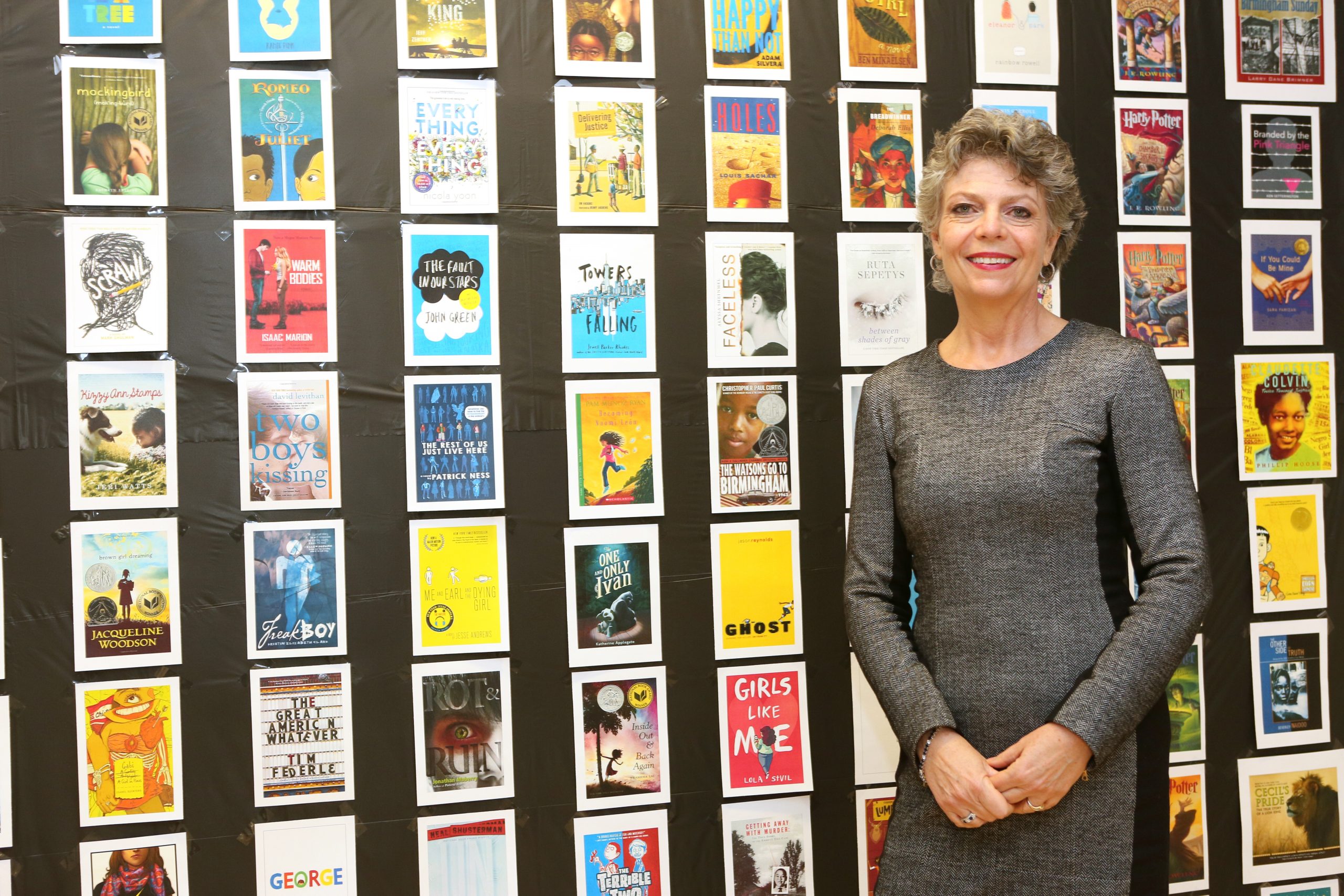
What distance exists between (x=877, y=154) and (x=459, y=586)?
4.78 feet

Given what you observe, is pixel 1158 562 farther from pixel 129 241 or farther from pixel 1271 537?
pixel 129 241

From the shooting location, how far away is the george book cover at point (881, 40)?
94.6 inches

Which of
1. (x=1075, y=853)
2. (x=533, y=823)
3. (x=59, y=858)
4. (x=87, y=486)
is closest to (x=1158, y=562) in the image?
(x=1075, y=853)

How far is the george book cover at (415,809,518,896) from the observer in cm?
223

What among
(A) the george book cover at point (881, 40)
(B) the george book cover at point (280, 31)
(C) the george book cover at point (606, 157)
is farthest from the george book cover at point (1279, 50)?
(B) the george book cover at point (280, 31)

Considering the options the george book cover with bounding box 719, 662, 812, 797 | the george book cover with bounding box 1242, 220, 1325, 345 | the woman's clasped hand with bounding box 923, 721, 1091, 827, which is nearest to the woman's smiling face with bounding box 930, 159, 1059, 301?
the woman's clasped hand with bounding box 923, 721, 1091, 827

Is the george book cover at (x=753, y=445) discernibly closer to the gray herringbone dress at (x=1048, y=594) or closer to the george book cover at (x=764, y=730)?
the george book cover at (x=764, y=730)

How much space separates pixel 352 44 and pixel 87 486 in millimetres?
1161

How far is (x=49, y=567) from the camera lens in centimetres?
214

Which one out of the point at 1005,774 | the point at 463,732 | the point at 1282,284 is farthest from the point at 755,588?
the point at 1282,284

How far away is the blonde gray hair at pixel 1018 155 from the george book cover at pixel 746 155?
0.79 metres

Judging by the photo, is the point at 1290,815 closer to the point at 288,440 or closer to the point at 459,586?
the point at 459,586

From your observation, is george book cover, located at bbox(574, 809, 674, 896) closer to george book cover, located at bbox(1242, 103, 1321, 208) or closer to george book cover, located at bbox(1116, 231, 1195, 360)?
george book cover, located at bbox(1116, 231, 1195, 360)

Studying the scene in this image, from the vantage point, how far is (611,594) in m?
2.29
